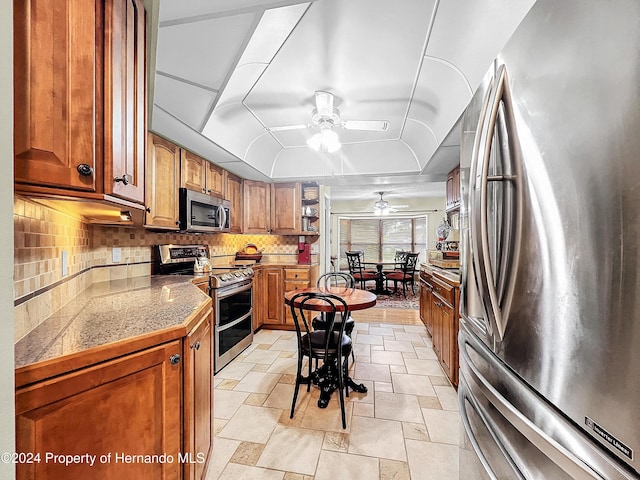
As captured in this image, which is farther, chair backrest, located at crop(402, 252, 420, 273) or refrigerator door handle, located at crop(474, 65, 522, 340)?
chair backrest, located at crop(402, 252, 420, 273)

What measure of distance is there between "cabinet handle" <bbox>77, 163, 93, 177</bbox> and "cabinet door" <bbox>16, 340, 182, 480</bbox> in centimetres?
61

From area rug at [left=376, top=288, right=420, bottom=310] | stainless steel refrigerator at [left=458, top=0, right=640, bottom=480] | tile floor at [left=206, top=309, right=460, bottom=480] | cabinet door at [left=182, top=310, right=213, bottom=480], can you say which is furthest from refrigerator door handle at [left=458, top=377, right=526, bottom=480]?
area rug at [left=376, top=288, right=420, bottom=310]

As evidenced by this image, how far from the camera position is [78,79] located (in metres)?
0.88

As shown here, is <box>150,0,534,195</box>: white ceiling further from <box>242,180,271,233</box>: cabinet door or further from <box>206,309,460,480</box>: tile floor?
<box>206,309,460,480</box>: tile floor

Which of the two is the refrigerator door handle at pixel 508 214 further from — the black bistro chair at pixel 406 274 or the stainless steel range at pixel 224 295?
the black bistro chair at pixel 406 274

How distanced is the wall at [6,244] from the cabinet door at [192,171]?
2421mm

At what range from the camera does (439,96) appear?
226cm

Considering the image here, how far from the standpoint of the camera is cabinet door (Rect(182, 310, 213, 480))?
114 cm

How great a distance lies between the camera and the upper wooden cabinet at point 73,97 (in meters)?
0.78

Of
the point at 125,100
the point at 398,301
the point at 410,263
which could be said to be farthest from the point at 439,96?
the point at 410,263

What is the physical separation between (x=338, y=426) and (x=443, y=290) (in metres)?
1.46

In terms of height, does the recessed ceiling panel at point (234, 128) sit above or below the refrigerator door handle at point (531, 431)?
above

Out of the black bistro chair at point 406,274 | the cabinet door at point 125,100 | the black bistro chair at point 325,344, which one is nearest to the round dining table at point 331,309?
the black bistro chair at point 325,344

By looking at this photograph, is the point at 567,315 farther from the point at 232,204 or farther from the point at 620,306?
the point at 232,204
